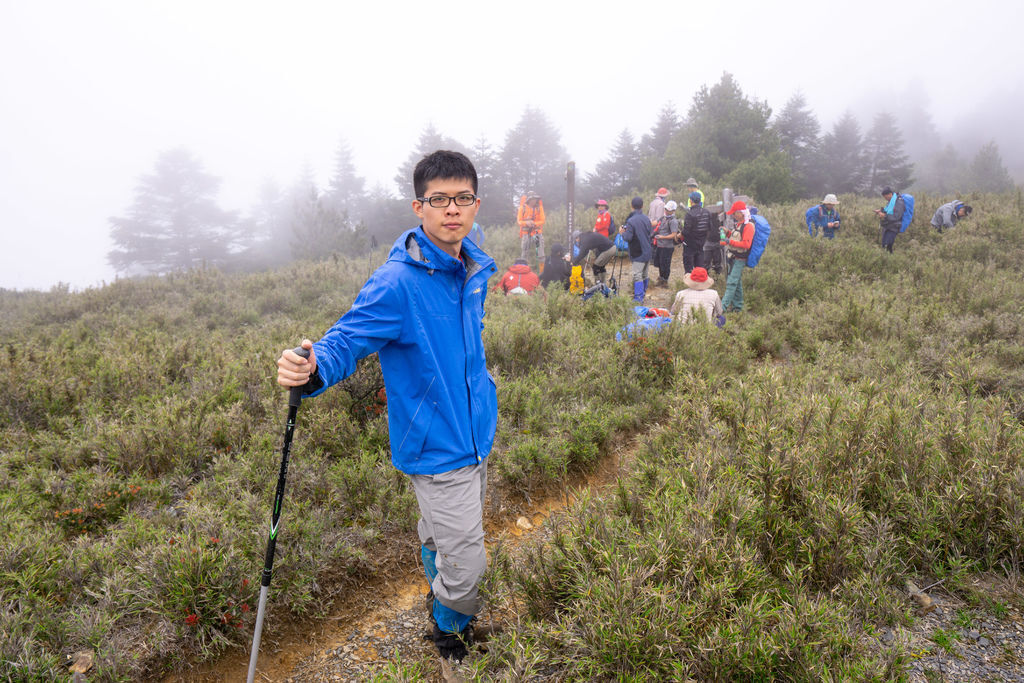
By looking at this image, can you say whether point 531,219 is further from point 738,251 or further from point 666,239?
point 738,251

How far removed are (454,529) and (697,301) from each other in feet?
20.6

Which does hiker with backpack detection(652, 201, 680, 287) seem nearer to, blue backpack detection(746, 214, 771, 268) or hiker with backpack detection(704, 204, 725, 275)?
hiker with backpack detection(704, 204, 725, 275)

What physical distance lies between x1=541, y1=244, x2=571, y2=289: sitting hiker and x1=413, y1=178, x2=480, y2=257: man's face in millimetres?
7730

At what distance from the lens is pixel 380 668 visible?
2.56 meters

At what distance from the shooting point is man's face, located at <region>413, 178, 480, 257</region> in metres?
2.29

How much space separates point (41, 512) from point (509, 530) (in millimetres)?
3180

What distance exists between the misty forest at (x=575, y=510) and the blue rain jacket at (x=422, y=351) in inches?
31.8

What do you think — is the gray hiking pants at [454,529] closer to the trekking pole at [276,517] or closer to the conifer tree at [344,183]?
the trekking pole at [276,517]

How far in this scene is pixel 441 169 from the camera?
2.33 m

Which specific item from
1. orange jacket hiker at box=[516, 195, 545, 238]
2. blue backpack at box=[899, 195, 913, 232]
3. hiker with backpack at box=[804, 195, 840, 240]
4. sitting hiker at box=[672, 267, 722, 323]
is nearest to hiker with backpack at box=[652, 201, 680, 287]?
orange jacket hiker at box=[516, 195, 545, 238]

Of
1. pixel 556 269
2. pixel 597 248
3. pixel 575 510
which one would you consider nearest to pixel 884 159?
pixel 597 248

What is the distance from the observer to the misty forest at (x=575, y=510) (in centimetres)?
224

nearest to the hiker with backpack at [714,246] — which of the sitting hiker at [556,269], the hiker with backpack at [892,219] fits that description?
the sitting hiker at [556,269]

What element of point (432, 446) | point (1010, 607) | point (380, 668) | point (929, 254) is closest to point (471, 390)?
point (432, 446)
